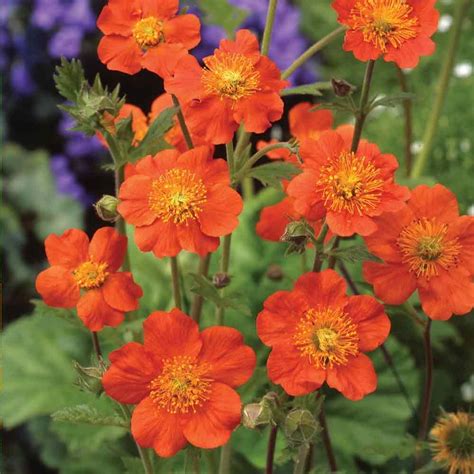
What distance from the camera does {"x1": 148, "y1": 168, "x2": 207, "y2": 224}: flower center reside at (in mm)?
582

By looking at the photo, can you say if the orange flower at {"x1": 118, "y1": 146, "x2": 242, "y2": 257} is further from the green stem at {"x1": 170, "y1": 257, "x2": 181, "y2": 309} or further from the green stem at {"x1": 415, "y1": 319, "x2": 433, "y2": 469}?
the green stem at {"x1": 415, "y1": 319, "x2": 433, "y2": 469}

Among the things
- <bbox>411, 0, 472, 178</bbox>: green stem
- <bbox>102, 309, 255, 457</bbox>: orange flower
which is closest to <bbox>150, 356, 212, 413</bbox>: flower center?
<bbox>102, 309, 255, 457</bbox>: orange flower

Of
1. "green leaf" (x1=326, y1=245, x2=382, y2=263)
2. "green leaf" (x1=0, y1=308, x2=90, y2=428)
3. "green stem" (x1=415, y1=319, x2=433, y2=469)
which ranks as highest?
"green leaf" (x1=326, y1=245, x2=382, y2=263)

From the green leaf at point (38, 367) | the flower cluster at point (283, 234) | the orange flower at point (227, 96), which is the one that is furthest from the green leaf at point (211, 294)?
the green leaf at point (38, 367)

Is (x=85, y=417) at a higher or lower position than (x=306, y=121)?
lower

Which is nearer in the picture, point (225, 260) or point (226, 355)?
point (226, 355)

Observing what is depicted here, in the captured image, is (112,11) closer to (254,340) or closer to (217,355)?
(217,355)

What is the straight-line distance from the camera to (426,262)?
1.97 ft

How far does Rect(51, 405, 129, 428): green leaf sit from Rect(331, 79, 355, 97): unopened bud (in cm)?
27

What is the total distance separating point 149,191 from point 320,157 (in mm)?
115

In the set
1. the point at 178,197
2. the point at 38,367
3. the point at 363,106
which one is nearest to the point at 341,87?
the point at 363,106

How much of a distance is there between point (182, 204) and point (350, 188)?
0.36 ft

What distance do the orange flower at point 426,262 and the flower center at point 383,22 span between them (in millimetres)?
110

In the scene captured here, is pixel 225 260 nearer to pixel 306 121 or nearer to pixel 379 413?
pixel 306 121
